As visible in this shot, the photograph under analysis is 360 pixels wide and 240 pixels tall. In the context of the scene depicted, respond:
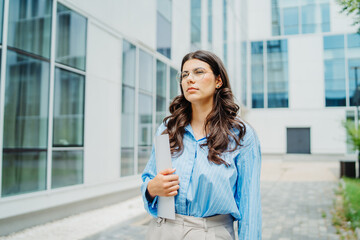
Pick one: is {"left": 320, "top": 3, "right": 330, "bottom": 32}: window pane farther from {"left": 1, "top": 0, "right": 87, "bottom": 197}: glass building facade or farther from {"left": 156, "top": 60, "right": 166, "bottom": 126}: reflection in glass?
{"left": 1, "top": 0, "right": 87, "bottom": 197}: glass building facade

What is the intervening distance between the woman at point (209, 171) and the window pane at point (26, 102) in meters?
4.22

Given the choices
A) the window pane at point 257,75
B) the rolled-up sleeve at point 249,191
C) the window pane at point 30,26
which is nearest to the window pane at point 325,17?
the window pane at point 257,75

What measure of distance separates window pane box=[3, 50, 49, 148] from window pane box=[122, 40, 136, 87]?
2854 millimetres

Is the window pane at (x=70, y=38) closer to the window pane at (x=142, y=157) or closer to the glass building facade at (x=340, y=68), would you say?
the window pane at (x=142, y=157)

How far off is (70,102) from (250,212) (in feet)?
19.1

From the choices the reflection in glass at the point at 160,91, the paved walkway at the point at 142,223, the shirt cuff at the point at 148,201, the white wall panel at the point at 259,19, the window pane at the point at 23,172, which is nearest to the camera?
the shirt cuff at the point at 148,201

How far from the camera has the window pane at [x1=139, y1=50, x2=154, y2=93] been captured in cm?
983

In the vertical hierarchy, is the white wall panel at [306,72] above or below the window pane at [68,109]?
above

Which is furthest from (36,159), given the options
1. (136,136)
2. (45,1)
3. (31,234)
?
(136,136)

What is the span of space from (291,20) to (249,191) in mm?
29646

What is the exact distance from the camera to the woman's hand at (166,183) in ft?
5.90

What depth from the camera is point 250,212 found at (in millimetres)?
1853

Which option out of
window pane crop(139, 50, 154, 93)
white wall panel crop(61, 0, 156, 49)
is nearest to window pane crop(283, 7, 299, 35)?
white wall panel crop(61, 0, 156, 49)

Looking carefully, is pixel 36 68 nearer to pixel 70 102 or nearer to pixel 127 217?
pixel 70 102
